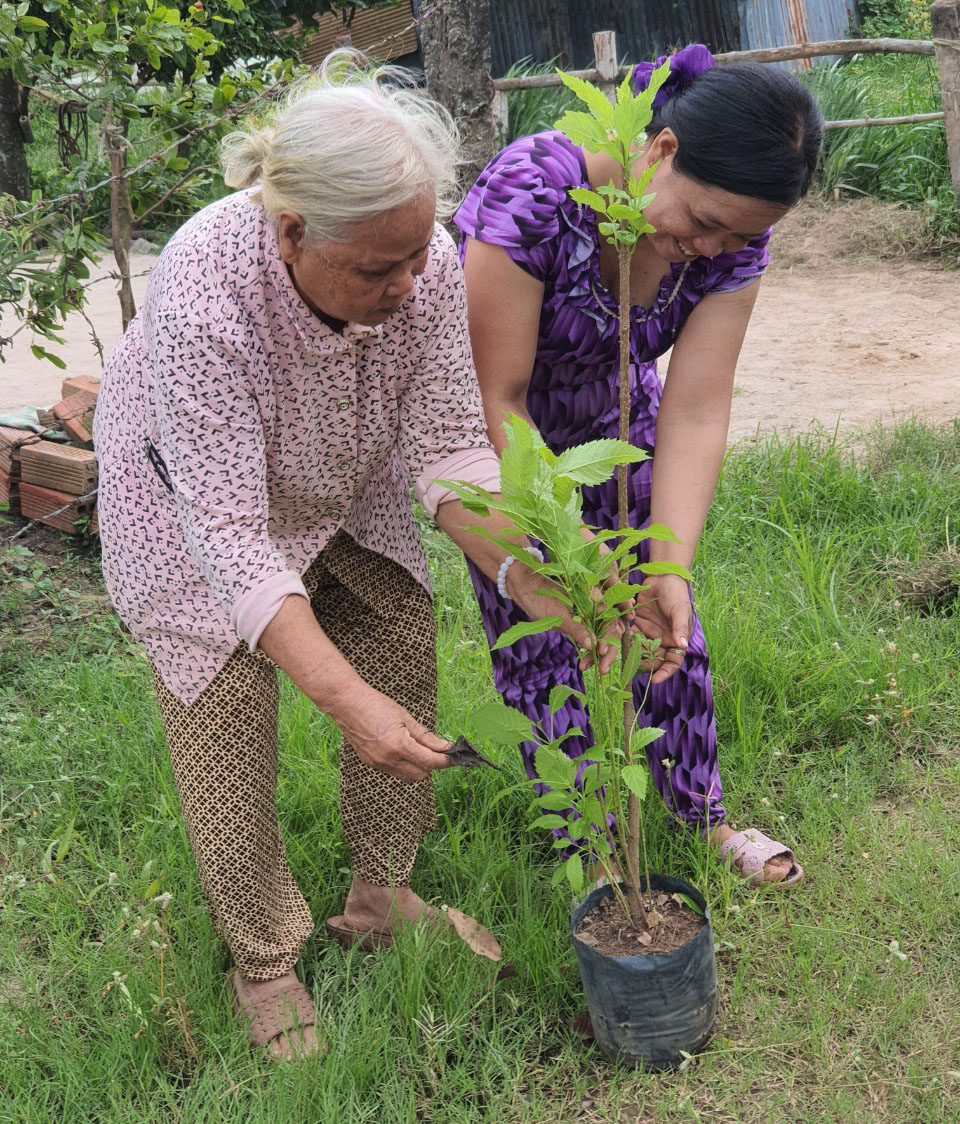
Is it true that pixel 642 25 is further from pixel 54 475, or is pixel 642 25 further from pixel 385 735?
pixel 385 735

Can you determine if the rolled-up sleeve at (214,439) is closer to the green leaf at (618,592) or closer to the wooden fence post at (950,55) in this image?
the green leaf at (618,592)

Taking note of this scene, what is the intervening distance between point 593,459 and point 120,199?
9.34 feet

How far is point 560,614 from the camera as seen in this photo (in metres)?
2.08

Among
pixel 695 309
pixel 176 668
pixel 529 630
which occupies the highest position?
pixel 695 309

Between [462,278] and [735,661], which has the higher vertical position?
[462,278]

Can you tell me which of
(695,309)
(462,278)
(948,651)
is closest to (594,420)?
(695,309)

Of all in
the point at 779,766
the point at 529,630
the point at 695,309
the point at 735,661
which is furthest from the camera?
the point at 735,661

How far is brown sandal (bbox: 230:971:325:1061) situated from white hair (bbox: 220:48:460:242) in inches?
52.6

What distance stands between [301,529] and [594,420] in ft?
2.08

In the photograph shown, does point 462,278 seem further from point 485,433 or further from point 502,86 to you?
point 502,86

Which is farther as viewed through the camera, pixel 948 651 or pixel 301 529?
pixel 948 651

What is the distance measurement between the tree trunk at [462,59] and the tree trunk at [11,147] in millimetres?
1993

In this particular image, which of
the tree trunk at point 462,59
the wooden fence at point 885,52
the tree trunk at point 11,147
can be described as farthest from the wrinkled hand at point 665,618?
the tree trunk at point 11,147

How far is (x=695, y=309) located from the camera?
7.75ft
